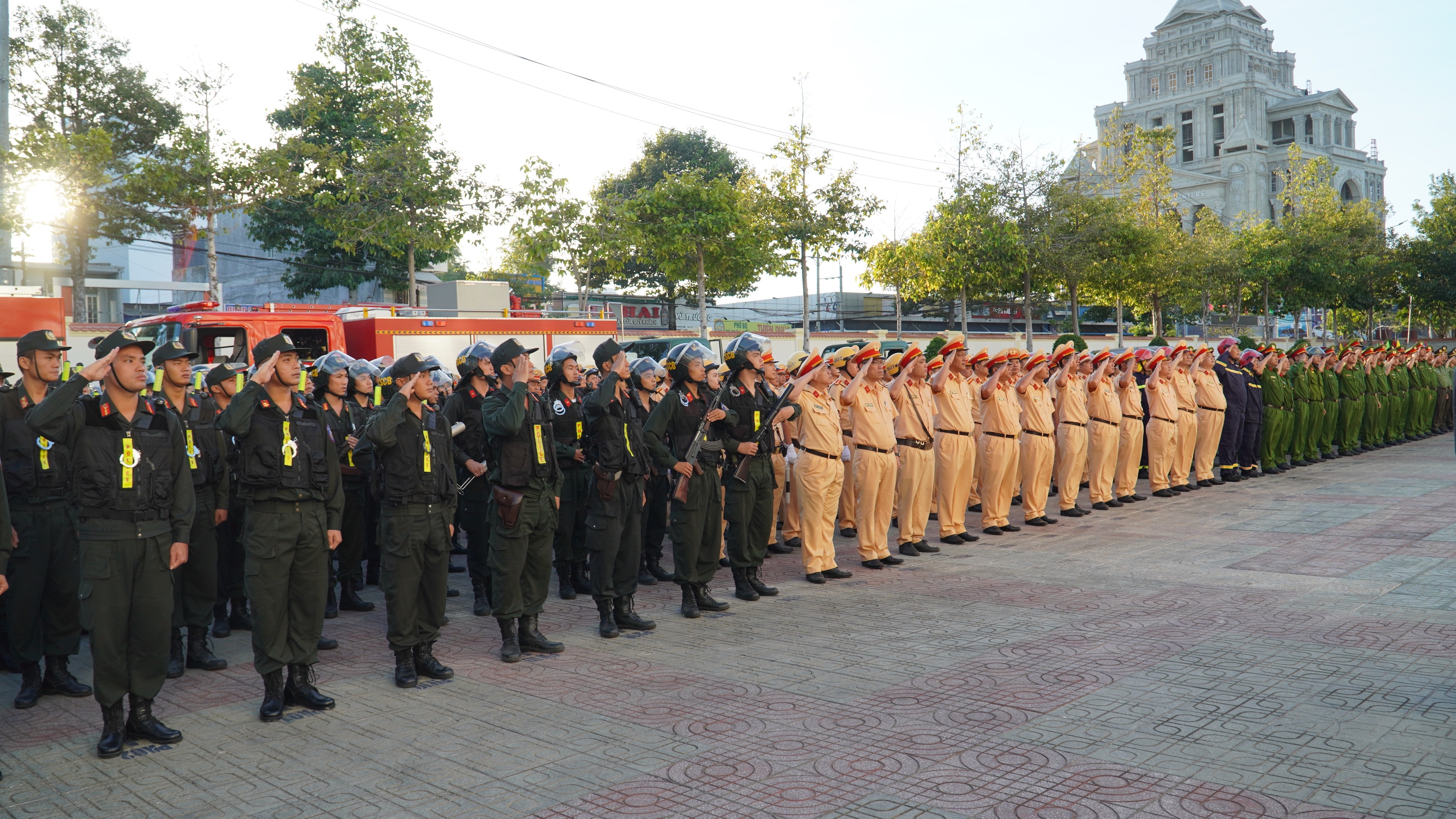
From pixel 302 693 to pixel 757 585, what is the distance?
377 cm

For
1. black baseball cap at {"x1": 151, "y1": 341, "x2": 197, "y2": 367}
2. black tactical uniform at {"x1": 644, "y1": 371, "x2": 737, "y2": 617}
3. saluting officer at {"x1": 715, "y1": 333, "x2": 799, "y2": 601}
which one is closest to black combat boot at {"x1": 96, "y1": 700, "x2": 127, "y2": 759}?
black baseball cap at {"x1": 151, "y1": 341, "x2": 197, "y2": 367}

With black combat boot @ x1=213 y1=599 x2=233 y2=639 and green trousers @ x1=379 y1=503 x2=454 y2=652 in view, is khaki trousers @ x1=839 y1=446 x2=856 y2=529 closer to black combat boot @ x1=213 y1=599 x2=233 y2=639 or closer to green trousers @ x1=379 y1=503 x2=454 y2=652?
green trousers @ x1=379 y1=503 x2=454 y2=652

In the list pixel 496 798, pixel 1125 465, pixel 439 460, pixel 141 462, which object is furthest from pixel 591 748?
pixel 1125 465

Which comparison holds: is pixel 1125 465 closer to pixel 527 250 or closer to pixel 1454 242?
pixel 527 250

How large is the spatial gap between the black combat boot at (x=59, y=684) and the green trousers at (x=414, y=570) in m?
1.78

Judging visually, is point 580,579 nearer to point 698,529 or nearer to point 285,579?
point 698,529

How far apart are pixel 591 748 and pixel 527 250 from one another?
20.9 meters

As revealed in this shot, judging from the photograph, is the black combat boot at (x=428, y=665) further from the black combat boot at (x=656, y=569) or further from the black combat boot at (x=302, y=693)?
the black combat boot at (x=656, y=569)

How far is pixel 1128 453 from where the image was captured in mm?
13180

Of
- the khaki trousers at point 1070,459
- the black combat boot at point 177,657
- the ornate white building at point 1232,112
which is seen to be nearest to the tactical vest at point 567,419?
the black combat boot at point 177,657

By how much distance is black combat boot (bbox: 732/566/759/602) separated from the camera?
8211 mm

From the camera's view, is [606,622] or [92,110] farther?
[92,110]

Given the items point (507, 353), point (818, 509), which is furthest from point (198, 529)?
point (818, 509)

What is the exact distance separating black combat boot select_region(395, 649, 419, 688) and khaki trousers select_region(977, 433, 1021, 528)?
7.03 metres
